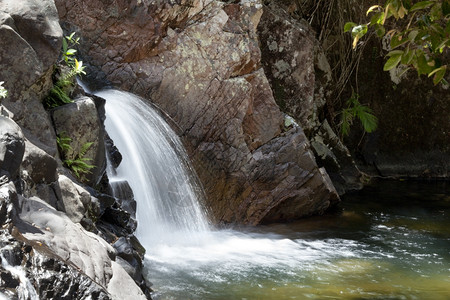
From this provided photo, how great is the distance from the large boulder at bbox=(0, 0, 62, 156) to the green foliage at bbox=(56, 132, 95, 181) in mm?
176

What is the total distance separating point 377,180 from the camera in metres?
11.9

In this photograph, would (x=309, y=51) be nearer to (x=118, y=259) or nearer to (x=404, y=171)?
(x=404, y=171)

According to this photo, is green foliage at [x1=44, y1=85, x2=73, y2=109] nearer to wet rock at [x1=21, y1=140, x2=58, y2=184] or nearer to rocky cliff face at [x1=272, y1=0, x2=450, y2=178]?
wet rock at [x1=21, y1=140, x2=58, y2=184]

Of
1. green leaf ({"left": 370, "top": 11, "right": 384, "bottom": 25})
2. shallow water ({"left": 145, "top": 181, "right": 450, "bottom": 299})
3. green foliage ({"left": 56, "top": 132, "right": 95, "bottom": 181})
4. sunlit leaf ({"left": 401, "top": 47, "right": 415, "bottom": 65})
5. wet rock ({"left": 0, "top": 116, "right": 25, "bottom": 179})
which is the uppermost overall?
green leaf ({"left": 370, "top": 11, "right": 384, "bottom": 25})

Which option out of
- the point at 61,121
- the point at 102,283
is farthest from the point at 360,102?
the point at 102,283

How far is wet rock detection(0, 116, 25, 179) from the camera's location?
342 centimetres

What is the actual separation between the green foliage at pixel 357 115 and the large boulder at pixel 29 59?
7272 mm

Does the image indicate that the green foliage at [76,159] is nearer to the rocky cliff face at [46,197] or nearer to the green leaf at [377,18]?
the rocky cliff face at [46,197]

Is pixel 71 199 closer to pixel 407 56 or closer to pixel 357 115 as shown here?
pixel 407 56

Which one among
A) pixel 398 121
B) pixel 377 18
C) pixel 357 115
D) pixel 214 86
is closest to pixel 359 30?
pixel 377 18

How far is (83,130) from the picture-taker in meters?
5.36

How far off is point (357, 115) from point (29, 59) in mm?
8278

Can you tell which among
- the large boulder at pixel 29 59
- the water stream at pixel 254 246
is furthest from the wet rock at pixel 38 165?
the water stream at pixel 254 246

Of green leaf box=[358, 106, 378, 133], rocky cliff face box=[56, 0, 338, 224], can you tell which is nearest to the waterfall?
rocky cliff face box=[56, 0, 338, 224]
